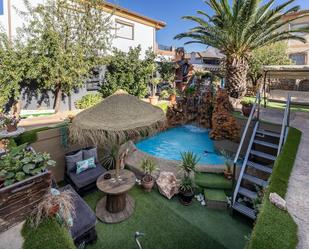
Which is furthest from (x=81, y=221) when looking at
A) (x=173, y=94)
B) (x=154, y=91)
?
(x=154, y=91)

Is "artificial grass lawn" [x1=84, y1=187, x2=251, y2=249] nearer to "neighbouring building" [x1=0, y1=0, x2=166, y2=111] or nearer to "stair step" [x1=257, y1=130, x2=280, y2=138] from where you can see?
"stair step" [x1=257, y1=130, x2=280, y2=138]

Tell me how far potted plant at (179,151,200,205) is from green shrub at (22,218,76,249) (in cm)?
438

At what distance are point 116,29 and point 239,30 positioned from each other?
369 inches

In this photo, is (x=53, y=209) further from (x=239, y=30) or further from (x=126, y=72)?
(x=126, y=72)

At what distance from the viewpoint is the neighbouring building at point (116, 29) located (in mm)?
11836

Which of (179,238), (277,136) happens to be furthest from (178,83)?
(179,238)

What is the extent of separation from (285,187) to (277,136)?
142 inches

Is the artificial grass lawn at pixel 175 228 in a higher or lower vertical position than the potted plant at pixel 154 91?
lower

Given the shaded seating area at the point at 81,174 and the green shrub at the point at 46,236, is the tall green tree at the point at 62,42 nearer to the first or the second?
the shaded seating area at the point at 81,174

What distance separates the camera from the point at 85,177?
7.19m

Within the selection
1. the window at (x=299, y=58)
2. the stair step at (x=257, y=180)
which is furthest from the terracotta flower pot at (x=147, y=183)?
the window at (x=299, y=58)

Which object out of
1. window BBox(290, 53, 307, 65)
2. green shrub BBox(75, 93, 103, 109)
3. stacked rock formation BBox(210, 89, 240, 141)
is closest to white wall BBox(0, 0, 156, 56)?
green shrub BBox(75, 93, 103, 109)

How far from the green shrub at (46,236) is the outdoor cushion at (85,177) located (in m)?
3.92

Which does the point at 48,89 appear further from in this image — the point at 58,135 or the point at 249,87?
the point at 249,87
